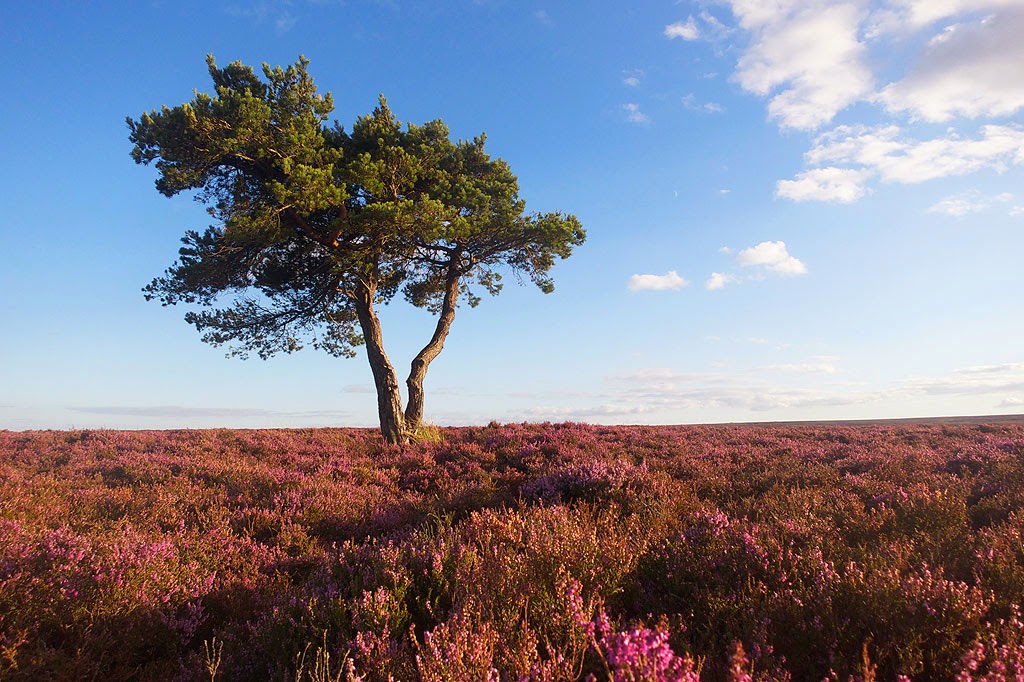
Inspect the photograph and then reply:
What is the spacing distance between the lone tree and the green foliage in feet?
0.15

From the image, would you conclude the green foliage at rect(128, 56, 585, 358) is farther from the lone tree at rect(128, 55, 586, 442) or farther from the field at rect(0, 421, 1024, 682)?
the field at rect(0, 421, 1024, 682)

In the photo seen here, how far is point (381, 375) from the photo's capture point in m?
16.2

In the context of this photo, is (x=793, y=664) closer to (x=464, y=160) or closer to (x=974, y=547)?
(x=974, y=547)

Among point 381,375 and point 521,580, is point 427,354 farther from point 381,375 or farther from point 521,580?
point 521,580

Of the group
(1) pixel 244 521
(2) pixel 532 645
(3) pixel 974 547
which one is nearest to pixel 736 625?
(2) pixel 532 645

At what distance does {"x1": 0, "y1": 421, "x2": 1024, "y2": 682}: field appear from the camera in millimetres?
2750

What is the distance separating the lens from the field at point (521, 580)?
9.02ft

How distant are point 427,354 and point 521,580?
14008 mm

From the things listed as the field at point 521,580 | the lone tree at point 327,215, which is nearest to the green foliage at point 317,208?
the lone tree at point 327,215

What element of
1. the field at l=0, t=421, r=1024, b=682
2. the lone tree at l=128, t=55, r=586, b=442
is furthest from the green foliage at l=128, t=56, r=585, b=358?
the field at l=0, t=421, r=1024, b=682

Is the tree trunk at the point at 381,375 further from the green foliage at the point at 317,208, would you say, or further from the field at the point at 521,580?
the field at the point at 521,580

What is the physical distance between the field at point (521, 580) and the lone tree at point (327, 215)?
27.6 feet

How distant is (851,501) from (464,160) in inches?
619

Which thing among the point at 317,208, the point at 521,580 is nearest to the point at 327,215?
the point at 317,208
